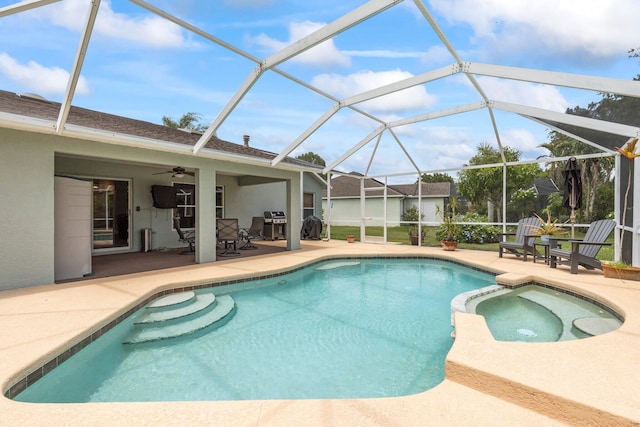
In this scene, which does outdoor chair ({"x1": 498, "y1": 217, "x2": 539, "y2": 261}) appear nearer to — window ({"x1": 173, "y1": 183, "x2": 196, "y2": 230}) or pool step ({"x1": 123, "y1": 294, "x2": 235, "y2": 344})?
pool step ({"x1": 123, "y1": 294, "x2": 235, "y2": 344})

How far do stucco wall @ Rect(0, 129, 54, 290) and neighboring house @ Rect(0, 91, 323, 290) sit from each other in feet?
0.04

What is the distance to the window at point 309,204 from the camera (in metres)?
17.2

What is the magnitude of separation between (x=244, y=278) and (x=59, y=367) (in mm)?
4001

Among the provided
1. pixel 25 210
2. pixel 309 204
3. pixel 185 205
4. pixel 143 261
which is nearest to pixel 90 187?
pixel 25 210

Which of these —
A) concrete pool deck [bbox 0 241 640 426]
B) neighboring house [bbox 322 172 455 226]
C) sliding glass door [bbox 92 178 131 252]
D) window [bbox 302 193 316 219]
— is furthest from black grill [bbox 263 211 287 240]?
concrete pool deck [bbox 0 241 640 426]

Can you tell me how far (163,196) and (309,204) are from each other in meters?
8.11

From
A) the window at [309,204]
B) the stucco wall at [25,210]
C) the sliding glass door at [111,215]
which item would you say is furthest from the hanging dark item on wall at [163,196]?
the window at [309,204]

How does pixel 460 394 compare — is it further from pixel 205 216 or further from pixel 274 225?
pixel 274 225

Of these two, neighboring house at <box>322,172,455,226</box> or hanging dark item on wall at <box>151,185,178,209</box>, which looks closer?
hanging dark item on wall at <box>151,185,178,209</box>

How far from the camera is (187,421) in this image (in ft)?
6.91

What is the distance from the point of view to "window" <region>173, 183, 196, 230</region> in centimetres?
1210

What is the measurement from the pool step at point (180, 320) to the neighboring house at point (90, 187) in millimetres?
2984

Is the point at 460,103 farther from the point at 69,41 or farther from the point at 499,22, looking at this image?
the point at 69,41

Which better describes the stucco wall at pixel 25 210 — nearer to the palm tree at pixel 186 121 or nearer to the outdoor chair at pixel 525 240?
the outdoor chair at pixel 525 240
